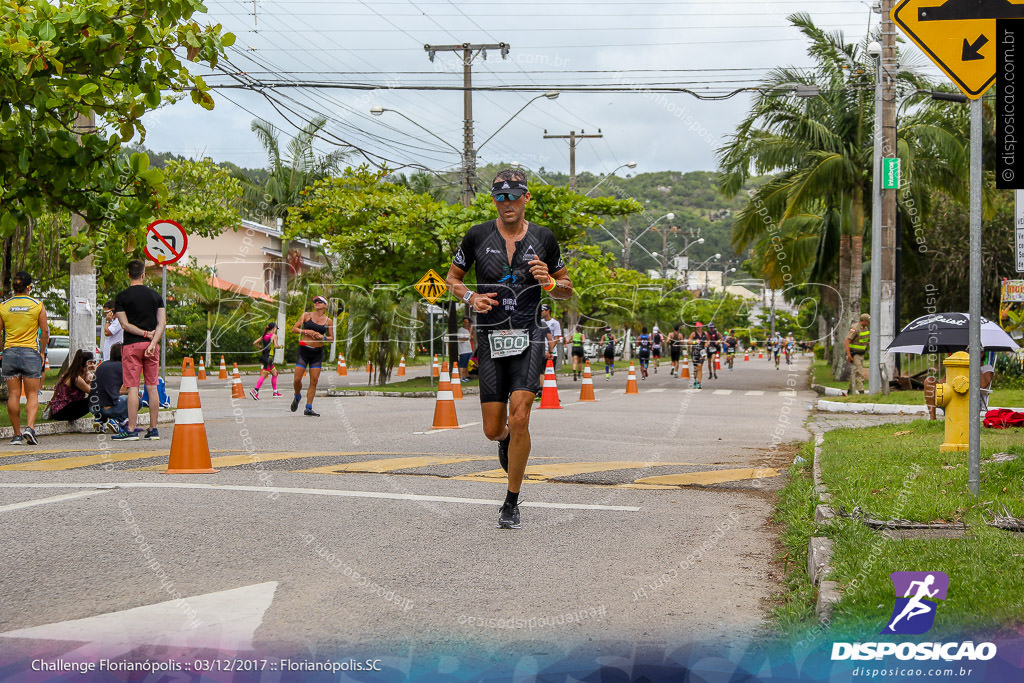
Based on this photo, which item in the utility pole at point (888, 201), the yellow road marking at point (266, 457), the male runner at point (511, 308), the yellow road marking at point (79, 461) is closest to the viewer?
the male runner at point (511, 308)

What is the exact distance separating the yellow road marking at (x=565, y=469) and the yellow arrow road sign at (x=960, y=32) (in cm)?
420

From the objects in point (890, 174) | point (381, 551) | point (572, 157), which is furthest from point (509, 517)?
point (572, 157)

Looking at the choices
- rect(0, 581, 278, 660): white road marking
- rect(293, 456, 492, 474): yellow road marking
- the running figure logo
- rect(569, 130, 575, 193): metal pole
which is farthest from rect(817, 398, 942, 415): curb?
rect(569, 130, 575, 193): metal pole

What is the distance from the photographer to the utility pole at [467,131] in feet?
95.0

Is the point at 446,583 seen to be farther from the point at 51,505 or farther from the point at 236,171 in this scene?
the point at 236,171

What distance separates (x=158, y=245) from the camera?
49.9 ft

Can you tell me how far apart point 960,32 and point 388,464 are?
18.3 ft

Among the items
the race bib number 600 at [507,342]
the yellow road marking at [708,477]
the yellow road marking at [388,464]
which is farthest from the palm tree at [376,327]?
the race bib number 600 at [507,342]

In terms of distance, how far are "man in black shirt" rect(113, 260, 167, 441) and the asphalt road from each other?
0.97 metres

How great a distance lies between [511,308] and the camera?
6.62m

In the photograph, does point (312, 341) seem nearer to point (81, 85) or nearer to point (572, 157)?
point (81, 85)

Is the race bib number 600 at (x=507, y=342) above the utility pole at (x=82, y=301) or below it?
below

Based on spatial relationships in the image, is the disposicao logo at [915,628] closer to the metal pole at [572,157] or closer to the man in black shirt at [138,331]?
the man in black shirt at [138,331]

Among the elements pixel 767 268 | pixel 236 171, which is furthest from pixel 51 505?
pixel 236 171
